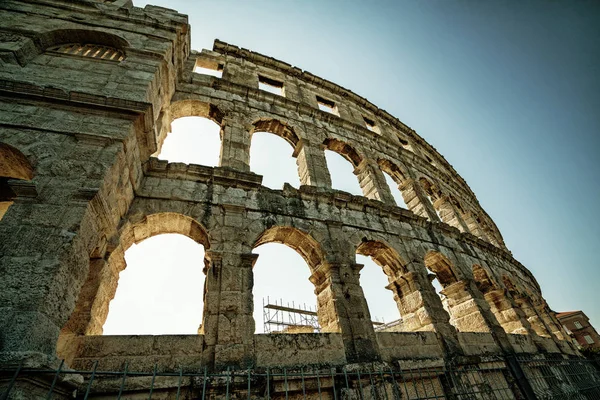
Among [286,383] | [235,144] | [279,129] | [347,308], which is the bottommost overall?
[286,383]

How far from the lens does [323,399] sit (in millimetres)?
3869

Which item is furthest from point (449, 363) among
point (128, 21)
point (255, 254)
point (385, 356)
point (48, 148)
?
point (128, 21)

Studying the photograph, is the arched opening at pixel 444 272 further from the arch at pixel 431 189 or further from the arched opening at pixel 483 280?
the arch at pixel 431 189

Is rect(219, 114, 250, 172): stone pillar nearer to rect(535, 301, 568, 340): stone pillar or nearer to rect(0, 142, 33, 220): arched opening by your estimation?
rect(0, 142, 33, 220): arched opening

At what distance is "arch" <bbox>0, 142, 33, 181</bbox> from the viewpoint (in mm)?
3281

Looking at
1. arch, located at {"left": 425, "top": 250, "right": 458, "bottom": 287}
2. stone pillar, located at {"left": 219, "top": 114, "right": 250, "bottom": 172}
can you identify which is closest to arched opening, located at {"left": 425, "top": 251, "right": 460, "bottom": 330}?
arch, located at {"left": 425, "top": 250, "right": 458, "bottom": 287}

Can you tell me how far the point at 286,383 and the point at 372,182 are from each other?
6501mm

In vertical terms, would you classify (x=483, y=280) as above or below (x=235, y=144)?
below

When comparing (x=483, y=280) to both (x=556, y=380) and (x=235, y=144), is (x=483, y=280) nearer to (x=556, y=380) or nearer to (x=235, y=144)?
(x=556, y=380)

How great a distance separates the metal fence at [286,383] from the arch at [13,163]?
2.44m

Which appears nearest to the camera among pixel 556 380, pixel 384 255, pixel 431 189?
pixel 384 255

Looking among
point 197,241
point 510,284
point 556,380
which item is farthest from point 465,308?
point 197,241

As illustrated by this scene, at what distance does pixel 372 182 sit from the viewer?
26.8ft

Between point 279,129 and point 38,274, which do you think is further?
point 279,129
